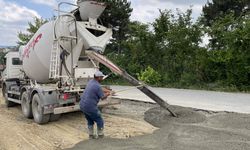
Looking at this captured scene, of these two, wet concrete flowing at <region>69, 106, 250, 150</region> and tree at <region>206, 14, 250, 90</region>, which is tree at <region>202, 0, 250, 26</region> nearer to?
tree at <region>206, 14, 250, 90</region>

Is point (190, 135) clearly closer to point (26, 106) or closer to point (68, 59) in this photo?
point (68, 59)

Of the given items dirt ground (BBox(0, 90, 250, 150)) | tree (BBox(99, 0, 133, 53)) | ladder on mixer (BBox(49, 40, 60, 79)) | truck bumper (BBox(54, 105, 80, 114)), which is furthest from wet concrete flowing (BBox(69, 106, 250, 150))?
tree (BBox(99, 0, 133, 53))

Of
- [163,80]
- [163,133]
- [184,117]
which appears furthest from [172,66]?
[163,133]

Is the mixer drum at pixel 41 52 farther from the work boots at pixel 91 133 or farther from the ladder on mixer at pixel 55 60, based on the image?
the work boots at pixel 91 133

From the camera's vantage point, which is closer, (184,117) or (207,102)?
(184,117)

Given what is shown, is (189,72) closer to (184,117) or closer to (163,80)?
(163,80)

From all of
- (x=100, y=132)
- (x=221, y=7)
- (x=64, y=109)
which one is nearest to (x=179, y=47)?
(x=221, y=7)

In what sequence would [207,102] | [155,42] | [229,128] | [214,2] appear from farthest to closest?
[214,2] → [155,42] → [207,102] → [229,128]

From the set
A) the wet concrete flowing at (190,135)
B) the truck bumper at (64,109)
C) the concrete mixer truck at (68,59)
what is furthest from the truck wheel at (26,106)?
the wet concrete flowing at (190,135)

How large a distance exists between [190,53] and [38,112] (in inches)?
470

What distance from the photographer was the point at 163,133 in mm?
7508

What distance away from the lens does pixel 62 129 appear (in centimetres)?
900

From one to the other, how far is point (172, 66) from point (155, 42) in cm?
212

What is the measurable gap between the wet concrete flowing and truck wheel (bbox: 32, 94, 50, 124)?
290cm
